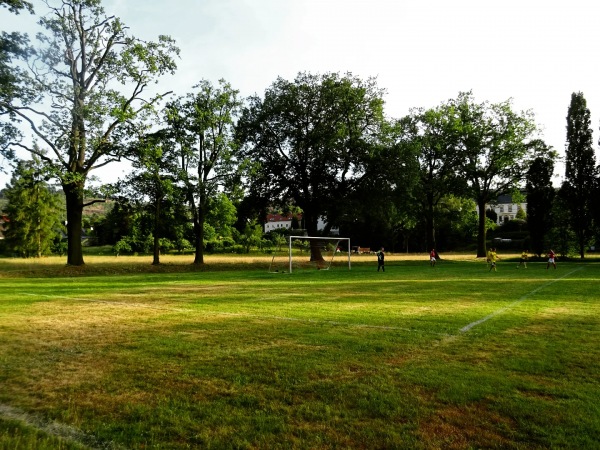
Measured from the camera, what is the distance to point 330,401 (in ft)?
14.5

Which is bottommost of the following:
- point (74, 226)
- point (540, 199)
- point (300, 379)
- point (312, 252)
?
point (300, 379)

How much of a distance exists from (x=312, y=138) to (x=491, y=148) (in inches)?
886

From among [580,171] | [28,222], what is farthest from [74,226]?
[580,171]

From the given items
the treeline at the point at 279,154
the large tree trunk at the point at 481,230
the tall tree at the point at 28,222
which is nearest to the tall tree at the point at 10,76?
the treeline at the point at 279,154

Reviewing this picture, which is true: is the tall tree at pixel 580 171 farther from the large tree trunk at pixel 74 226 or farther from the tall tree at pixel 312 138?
the large tree trunk at pixel 74 226

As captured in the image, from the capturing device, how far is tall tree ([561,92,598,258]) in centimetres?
4259

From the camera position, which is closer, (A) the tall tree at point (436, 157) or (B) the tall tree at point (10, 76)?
(B) the tall tree at point (10, 76)

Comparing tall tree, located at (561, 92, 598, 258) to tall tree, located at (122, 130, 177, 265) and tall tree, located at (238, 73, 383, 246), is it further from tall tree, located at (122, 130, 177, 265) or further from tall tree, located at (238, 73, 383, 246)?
tall tree, located at (122, 130, 177, 265)

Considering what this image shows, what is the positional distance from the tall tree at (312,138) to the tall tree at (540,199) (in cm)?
1976

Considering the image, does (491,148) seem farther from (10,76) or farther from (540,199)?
(10,76)

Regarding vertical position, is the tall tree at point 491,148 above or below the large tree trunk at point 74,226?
above

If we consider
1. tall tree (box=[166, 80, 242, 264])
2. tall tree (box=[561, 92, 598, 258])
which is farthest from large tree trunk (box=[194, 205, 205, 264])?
tall tree (box=[561, 92, 598, 258])

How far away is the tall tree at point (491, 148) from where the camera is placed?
1820 inches

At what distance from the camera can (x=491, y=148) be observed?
46.6 metres
